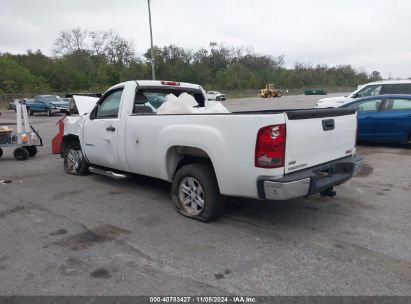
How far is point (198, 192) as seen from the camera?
4.64 meters

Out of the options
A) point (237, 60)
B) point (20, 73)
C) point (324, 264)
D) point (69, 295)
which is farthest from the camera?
point (237, 60)

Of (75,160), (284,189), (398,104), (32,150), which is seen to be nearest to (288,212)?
(284,189)

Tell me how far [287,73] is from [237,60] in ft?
49.0

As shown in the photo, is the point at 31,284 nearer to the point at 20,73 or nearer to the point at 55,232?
the point at 55,232

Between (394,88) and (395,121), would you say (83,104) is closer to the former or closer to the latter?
(395,121)

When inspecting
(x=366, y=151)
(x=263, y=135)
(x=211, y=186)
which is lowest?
(x=366, y=151)

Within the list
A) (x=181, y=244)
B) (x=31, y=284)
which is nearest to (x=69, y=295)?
(x=31, y=284)

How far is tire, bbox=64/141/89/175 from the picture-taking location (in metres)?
7.06

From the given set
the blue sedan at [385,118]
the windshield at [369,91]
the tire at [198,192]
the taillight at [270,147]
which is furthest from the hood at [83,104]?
the windshield at [369,91]

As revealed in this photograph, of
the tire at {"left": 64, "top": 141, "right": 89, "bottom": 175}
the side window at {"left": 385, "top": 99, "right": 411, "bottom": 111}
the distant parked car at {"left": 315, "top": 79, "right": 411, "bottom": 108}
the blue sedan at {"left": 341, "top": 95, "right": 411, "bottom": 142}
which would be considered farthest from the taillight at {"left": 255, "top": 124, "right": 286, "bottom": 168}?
the distant parked car at {"left": 315, "top": 79, "right": 411, "bottom": 108}

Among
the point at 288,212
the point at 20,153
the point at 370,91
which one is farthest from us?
the point at 370,91

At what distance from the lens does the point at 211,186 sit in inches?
173

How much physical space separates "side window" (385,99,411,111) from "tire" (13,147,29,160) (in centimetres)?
923

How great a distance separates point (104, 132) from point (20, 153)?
4331mm
